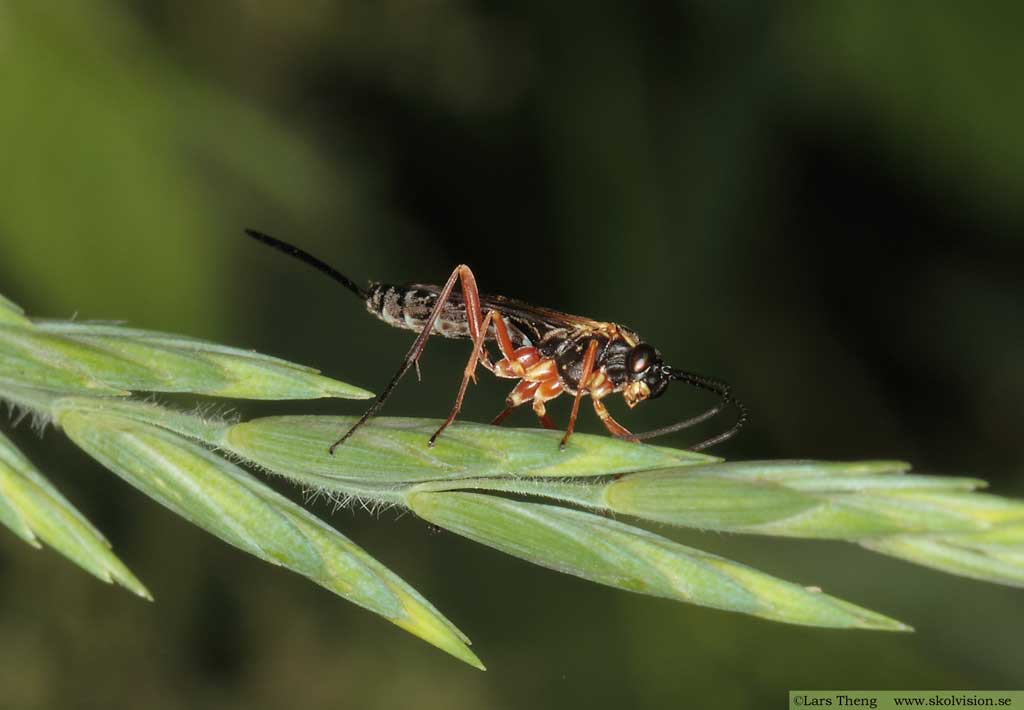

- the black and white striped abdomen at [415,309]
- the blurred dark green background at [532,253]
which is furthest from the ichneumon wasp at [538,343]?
the blurred dark green background at [532,253]

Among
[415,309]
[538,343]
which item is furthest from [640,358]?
[415,309]

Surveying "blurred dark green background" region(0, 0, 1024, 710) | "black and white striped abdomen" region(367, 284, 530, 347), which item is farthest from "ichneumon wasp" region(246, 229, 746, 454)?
"blurred dark green background" region(0, 0, 1024, 710)

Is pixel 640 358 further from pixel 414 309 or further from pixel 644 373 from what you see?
pixel 414 309

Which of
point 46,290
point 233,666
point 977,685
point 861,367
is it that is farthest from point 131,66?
point 977,685

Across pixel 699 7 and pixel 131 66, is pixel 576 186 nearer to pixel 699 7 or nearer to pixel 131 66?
pixel 699 7

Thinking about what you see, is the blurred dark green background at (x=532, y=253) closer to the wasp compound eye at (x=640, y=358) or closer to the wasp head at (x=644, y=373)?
the wasp head at (x=644, y=373)

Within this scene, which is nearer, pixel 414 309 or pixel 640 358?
pixel 640 358
